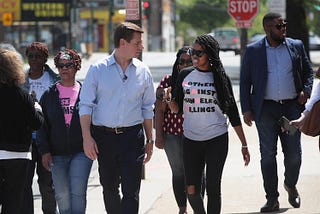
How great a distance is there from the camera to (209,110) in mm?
7844

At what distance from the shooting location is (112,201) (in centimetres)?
766

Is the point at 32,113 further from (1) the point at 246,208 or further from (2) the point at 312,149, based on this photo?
(2) the point at 312,149

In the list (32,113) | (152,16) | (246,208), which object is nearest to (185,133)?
(32,113)

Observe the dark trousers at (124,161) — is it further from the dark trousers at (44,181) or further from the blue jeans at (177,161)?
the blue jeans at (177,161)

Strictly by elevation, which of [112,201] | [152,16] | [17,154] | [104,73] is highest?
[104,73]

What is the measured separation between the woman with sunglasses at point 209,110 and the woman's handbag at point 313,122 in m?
0.63

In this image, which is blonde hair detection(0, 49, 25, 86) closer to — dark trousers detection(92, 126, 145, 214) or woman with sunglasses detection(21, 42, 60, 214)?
dark trousers detection(92, 126, 145, 214)

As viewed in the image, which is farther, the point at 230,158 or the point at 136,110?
the point at 230,158

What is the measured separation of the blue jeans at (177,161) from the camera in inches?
347

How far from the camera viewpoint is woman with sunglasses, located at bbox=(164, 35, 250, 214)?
783 cm

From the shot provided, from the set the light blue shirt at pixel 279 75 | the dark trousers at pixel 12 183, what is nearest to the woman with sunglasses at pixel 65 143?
the dark trousers at pixel 12 183

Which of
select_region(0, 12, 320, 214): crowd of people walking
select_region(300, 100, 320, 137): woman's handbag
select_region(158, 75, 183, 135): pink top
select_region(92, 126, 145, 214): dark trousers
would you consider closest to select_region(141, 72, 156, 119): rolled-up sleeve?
select_region(0, 12, 320, 214): crowd of people walking

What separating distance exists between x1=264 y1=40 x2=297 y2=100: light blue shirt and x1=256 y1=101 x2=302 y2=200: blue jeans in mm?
92

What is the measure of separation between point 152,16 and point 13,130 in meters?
89.0
